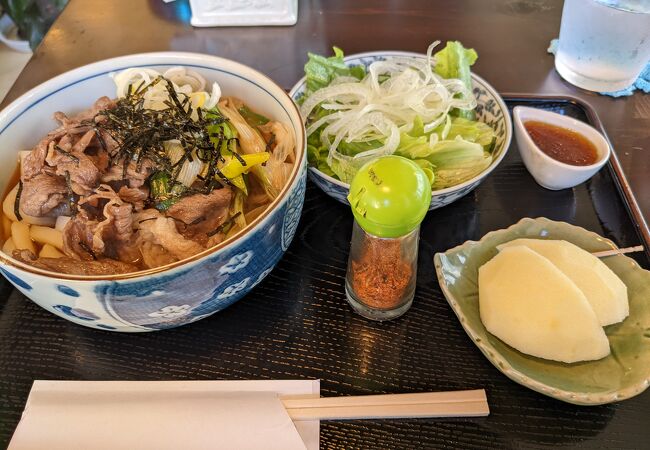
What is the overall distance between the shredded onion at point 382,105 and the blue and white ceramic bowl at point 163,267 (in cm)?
22

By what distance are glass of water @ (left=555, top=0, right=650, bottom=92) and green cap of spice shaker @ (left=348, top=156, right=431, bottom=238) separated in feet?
3.91

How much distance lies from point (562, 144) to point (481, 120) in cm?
24

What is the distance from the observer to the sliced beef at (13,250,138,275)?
0.98 m

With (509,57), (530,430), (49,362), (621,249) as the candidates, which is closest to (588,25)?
(509,57)

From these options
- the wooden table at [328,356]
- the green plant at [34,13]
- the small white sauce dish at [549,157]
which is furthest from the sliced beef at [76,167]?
the green plant at [34,13]

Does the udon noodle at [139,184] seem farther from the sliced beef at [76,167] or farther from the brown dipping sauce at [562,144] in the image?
the brown dipping sauce at [562,144]

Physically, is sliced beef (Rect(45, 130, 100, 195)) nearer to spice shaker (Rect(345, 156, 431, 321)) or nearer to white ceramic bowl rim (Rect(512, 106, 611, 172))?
spice shaker (Rect(345, 156, 431, 321))

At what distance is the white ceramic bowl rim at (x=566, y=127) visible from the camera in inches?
52.6

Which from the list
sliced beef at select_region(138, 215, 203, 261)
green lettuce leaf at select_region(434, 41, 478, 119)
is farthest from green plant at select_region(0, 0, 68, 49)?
sliced beef at select_region(138, 215, 203, 261)

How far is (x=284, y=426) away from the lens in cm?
94

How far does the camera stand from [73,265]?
100cm

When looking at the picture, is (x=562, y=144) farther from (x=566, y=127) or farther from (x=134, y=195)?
(x=134, y=195)

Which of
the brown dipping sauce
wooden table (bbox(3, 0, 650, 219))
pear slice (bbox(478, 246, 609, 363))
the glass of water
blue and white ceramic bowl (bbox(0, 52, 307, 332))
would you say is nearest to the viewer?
blue and white ceramic bowl (bbox(0, 52, 307, 332))

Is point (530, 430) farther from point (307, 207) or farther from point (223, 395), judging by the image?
point (307, 207)
